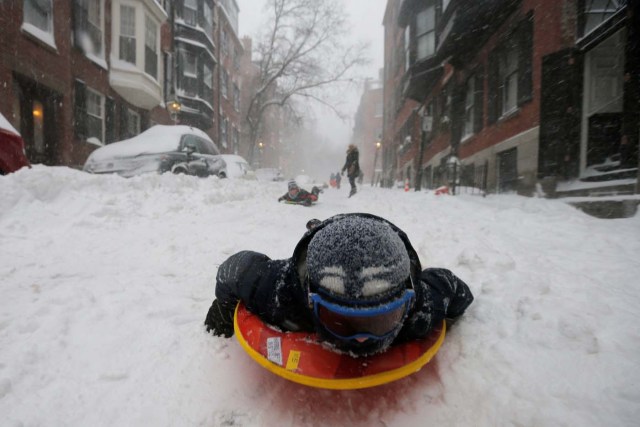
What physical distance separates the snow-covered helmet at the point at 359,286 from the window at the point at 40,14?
40.7ft

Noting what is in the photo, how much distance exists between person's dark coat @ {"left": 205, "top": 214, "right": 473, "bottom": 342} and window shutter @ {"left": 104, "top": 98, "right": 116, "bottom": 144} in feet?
44.2

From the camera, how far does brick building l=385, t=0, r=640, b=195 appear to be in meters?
4.99

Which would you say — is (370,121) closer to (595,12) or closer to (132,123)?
(132,123)

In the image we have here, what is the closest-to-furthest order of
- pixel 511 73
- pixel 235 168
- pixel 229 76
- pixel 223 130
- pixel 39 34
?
pixel 511 73 < pixel 39 34 < pixel 235 168 < pixel 223 130 < pixel 229 76

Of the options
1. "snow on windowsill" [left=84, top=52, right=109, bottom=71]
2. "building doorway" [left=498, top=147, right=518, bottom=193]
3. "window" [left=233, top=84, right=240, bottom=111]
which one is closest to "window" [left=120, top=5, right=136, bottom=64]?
"snow on windowsill" [left=84, top=52, right=109, bottom=71]

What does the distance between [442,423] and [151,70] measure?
16592 millimetres

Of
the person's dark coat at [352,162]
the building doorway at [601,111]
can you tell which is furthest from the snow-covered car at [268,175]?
the building doorway at [601,111]

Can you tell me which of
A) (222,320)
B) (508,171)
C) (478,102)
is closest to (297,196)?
(508,171)

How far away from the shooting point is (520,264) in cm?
245

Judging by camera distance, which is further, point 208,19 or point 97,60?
point 208,19

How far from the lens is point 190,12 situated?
18703 mm

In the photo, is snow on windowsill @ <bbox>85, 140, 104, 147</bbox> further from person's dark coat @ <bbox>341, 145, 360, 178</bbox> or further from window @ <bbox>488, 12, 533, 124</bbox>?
window @ <bbox>488, 12, 533, 124</bbox>

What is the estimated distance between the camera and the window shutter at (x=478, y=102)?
9.92m

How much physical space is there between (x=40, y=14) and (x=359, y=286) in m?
13.3
